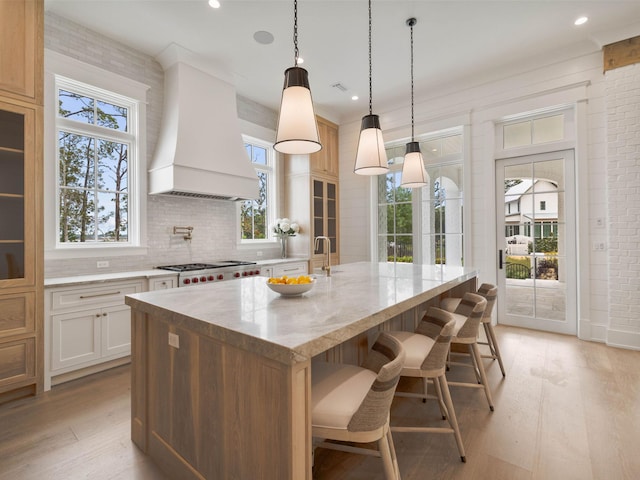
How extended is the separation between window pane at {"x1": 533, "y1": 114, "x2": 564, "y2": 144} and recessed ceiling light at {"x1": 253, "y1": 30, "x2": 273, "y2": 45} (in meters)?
3.50

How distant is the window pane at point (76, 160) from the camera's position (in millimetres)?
3275

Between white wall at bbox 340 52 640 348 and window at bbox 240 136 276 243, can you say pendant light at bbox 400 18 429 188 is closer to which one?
white wall at bbox 340 52 640 348

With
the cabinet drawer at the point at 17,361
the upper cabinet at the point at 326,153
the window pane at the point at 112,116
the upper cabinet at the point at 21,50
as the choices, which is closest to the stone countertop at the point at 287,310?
the cabinet drawer at the point at 17,361

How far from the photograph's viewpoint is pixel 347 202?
232 inches

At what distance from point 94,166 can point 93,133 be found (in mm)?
346

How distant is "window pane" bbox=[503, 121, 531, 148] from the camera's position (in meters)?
4.26

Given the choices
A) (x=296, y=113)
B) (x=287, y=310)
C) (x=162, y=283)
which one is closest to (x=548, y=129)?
(x=296, y=113)

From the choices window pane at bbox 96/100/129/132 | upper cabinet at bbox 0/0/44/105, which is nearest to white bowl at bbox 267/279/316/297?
upper cabinet at bbox 0/0/44/105

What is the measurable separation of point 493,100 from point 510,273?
2356 mm

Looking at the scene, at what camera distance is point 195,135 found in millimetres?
3760

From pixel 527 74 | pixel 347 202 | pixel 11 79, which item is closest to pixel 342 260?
pixel 347 202

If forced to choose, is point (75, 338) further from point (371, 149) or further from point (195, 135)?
point (371, 149)

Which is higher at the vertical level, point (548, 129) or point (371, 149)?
point (548, 129)

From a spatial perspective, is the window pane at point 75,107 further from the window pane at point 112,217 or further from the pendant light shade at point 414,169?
the pendant light shade at point 414,169
